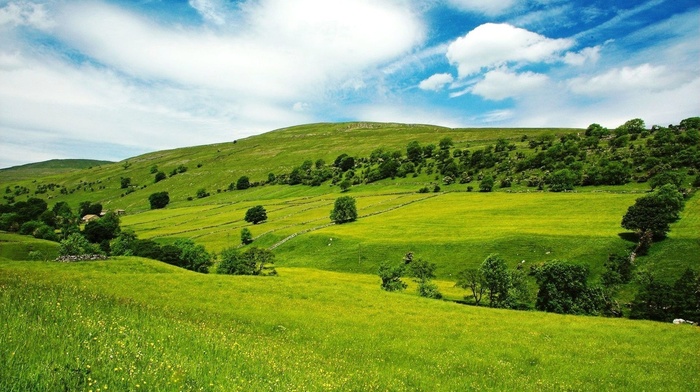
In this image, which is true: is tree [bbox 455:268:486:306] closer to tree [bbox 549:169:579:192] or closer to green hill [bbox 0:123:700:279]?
green hill [bbox 0:123:700:279]

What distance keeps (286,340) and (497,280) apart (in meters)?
45.4

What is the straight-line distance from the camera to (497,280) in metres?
58.2

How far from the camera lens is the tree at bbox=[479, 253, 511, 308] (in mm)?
58125

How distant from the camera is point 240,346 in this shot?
1517cm

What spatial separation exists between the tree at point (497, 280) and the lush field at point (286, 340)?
19256mm

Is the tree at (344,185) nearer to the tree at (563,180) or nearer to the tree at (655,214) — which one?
the tree at (563,180)

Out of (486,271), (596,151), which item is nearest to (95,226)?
(486,271)

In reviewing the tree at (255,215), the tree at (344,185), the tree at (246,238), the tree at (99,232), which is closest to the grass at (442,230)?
the tree at (246,238)

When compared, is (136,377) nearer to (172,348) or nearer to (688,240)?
(172,348)

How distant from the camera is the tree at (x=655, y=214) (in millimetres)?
77562

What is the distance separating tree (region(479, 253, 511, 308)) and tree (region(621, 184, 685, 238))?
43.2 metres

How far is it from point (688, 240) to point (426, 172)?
4858 inches

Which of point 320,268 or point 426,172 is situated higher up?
point 426,172

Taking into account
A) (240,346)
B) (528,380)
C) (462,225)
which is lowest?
(462,225)
